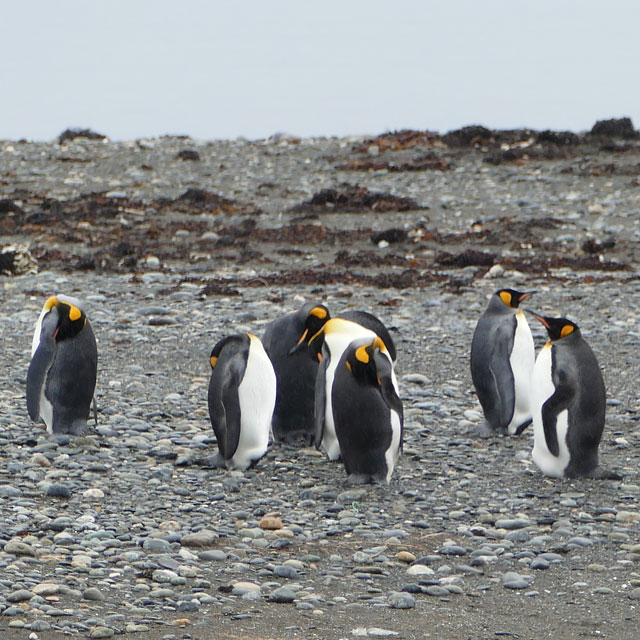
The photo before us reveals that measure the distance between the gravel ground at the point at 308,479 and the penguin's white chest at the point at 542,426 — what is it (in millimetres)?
95

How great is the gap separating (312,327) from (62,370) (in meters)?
1.49

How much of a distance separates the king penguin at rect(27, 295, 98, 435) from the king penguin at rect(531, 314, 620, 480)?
2639mm

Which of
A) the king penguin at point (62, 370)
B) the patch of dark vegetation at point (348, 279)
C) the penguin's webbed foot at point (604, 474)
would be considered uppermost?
the patch of dark vegetation at point (348, 279)

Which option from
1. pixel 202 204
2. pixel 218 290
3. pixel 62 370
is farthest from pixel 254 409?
pixel 202 204

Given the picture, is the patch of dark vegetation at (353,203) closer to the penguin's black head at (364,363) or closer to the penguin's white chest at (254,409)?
the penguin's white chest at (254,409)

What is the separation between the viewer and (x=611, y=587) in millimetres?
4141

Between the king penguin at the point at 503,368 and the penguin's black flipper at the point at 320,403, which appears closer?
the penguin's black flipper at the point at 320,403

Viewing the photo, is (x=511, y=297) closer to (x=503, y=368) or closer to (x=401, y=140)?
(x=503, y=368)

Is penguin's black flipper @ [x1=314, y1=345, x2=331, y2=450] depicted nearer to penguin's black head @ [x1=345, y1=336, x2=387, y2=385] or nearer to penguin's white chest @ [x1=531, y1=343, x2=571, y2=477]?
penguin's black head @ [x1=345, y1=336, x2=387, y2=385]

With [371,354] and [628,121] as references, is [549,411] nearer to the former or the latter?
[371,354]

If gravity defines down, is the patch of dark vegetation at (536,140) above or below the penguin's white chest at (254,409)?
above

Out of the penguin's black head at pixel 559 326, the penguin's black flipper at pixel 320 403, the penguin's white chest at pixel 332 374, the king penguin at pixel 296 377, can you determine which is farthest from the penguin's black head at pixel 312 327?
the penguin's black head at pixel 559 326

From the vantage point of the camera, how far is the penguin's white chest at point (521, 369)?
251 inches

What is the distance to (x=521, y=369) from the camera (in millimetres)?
6398
